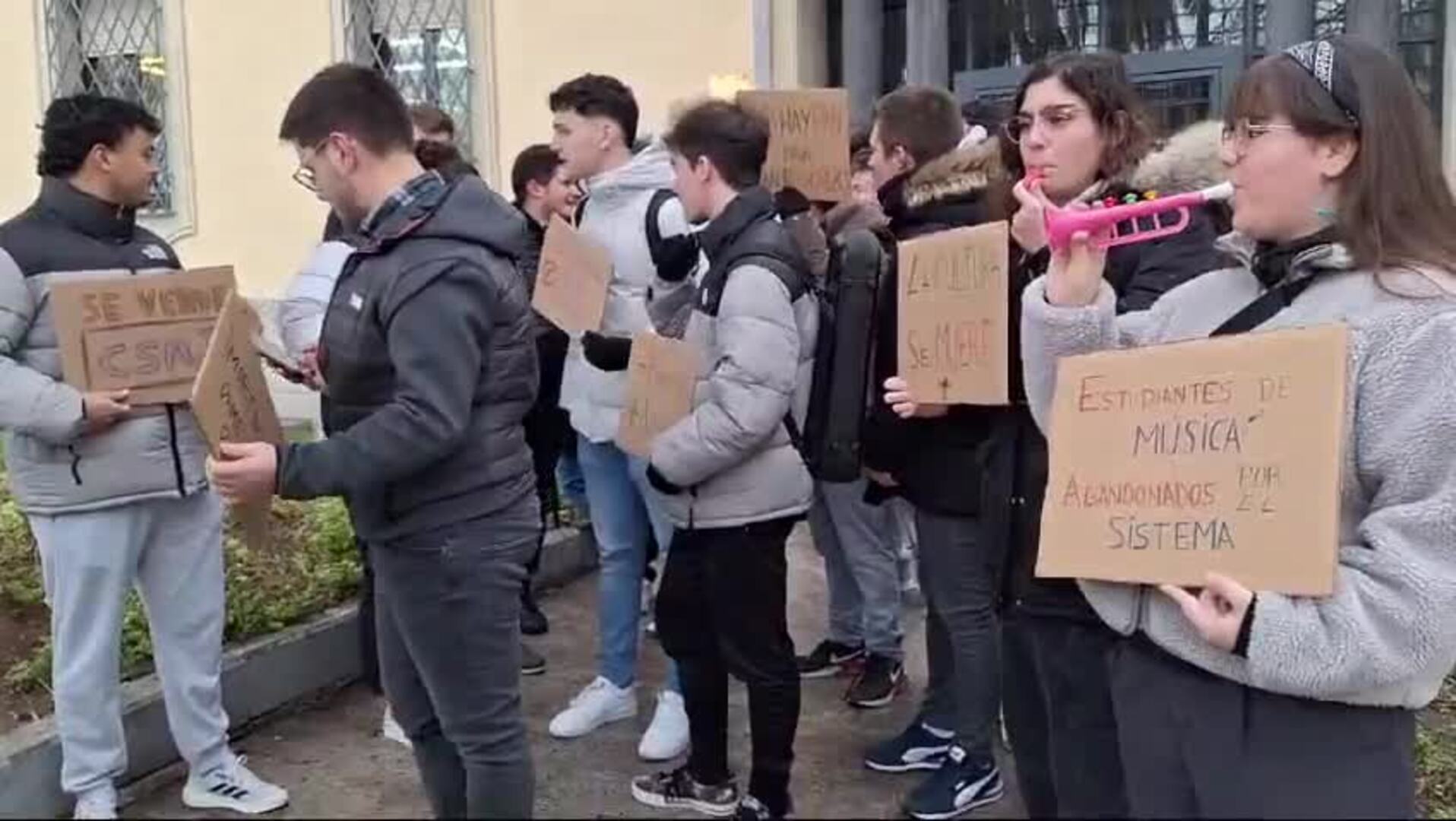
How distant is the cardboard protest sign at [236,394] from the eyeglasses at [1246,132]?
73.9 inches

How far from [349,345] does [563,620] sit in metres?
3.08

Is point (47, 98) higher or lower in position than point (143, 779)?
higher

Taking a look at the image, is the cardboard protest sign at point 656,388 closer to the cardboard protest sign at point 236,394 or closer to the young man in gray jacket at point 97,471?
the cardboard protest sign at point 236,394

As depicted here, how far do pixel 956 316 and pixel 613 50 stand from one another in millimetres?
5335

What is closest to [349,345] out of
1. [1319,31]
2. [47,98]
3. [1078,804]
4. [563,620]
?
[1078,804]

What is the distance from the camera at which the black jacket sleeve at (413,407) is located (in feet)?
8.91

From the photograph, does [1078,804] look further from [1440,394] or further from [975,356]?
[975,356]

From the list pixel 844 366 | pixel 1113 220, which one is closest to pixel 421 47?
pixel 844 366

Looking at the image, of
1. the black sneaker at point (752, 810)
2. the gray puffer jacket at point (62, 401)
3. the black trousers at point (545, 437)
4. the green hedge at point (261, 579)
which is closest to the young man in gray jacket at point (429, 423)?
the black sneaker at point (752, 810)

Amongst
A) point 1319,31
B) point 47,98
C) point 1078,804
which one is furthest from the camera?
point 47,98

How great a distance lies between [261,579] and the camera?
5254mm

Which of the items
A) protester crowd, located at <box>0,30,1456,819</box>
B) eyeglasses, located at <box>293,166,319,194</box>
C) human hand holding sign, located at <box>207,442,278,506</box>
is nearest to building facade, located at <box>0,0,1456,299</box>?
protester crowd, located at <box>0,30,1456,819</box>

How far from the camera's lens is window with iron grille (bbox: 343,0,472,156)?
879 cm

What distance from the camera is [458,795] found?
10.1 ft
